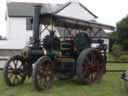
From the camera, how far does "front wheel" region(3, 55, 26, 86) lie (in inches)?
410

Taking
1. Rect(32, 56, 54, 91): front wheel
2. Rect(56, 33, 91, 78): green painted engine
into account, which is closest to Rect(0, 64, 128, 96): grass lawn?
Rect(32, 56, 54, 91): front wheel

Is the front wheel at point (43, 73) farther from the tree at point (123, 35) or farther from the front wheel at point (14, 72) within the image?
the tree at point (123, 35)

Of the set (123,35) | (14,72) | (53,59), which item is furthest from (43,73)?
(123,35)

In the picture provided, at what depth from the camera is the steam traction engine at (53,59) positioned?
32.7ft

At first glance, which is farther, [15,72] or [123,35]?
[123,35]

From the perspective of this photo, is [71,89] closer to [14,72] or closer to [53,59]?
[53,59]

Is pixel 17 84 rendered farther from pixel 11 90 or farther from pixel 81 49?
pixel 81 49

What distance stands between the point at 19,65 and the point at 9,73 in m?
0.60

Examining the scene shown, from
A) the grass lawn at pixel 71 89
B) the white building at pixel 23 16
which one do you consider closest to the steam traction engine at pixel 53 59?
the grass lawn at pixel 71 89

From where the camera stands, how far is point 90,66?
11.1m

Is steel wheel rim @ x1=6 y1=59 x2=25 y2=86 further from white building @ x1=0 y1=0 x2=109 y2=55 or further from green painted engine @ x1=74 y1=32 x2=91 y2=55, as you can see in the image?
white building @ x1=0 y1=0 x2=109 y2=55

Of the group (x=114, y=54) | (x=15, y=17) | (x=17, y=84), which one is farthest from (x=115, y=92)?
(x=15, y=17)

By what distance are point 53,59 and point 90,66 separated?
4.26 ft

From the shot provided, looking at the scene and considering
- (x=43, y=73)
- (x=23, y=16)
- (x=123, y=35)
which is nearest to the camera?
(x=43, y=73)
